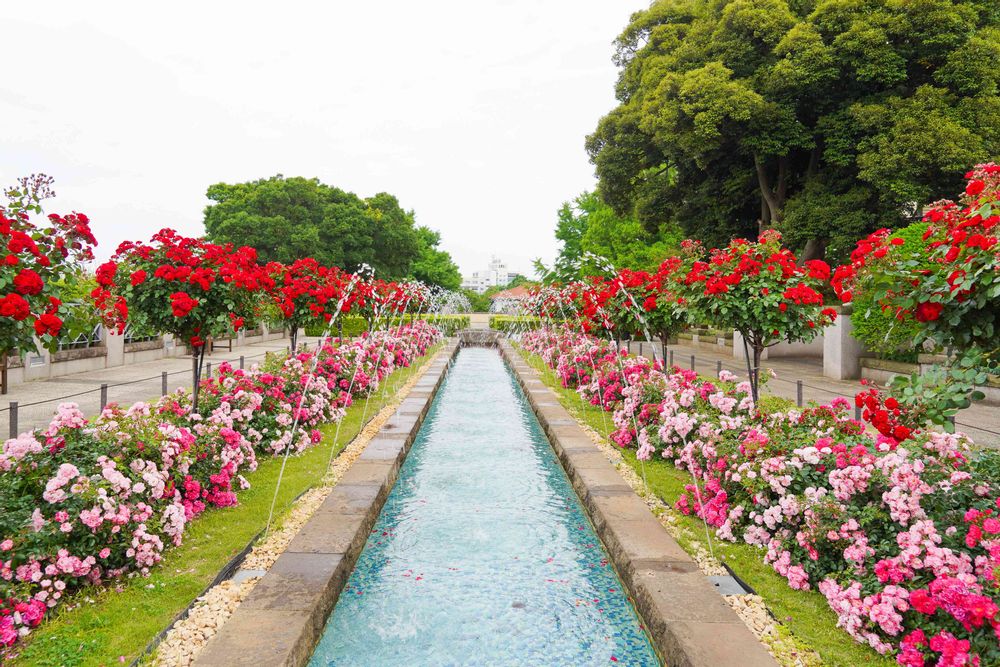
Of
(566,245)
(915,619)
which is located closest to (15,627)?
(915,619)

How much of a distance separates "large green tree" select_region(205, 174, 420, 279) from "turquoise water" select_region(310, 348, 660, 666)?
2772 cm

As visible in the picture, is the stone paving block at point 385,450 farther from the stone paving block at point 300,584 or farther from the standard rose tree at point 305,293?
the standard rose tree at point 305,293

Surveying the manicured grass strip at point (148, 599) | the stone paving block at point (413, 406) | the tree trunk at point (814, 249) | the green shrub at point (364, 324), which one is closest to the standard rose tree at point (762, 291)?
the manicured grass strip at point (148, 599)

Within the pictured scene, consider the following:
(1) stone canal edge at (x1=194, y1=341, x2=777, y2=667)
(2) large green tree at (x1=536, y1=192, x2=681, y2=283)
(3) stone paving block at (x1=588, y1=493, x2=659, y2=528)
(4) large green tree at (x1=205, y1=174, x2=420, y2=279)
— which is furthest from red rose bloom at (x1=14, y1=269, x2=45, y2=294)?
(4) large green tree at (x1=205, y1=174, x2=420, y2=279)

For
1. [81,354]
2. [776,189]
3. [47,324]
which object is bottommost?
[81,354]

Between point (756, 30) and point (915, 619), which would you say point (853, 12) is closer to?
point (756, 30)

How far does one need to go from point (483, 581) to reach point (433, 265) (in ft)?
202

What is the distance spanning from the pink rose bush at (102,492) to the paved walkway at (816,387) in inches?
219

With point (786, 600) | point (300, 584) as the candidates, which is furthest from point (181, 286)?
point (786, 600)

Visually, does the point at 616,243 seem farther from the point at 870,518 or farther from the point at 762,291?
the point at 870,518

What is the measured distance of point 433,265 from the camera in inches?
2554

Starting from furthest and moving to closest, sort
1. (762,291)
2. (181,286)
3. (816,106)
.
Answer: (816,106) < (762,291) < (181,286)

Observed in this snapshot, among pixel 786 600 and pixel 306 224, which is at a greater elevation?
pixel 306 224

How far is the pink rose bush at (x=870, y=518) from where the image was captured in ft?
9.00
